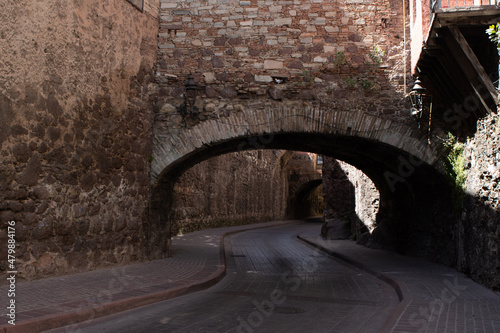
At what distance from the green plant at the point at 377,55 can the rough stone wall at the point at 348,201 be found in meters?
5.73

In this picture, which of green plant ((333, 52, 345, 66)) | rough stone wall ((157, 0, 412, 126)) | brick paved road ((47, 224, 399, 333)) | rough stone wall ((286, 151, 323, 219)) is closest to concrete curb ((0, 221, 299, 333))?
brick paved road ((47, 224, 399, 333))

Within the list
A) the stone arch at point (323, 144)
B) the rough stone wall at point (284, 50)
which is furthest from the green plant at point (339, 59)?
the stone arch at point (323, 144)

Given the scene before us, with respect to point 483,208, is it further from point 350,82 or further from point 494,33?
point 350,82

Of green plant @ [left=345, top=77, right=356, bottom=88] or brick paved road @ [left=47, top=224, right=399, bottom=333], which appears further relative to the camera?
green plant @ [left=345, top=77, right=356, bottom=88]

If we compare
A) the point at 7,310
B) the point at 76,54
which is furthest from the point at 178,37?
the point at 7,310

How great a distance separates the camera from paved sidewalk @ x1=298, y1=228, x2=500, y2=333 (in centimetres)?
432

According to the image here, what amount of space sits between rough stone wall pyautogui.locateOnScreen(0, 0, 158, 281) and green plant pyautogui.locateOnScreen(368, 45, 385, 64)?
4105 mm

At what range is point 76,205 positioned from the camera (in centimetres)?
702

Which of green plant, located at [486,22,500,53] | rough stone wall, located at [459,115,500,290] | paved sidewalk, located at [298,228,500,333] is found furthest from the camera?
rough stone wall, located at [459,115,500,290]

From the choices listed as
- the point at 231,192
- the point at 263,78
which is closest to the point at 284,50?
the point at 263,78

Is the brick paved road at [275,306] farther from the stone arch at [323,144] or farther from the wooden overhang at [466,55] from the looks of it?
the wooden overhang at [466,55]

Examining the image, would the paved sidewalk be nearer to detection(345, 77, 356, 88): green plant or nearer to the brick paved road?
the brick paved road

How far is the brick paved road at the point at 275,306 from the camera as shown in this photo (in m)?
4.48

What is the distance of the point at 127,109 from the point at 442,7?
5239mm
